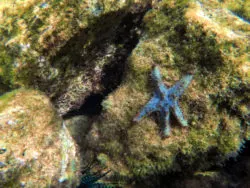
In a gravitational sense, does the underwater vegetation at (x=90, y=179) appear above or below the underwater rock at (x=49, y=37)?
below

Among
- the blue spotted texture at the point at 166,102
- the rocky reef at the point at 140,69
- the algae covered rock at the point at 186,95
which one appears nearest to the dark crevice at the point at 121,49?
the rocky reef at the point at 140,69

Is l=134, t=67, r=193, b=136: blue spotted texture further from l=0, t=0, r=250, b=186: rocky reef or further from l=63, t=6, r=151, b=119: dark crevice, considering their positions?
l=63, t=6, r=151, b=119: dark crevice

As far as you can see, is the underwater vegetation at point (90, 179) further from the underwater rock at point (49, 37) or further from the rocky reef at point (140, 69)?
the underwater rock at point (49, 37)

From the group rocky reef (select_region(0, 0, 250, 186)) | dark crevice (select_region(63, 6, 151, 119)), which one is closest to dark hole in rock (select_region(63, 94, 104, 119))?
dark crevice (select_region(63, 6, 151, 119))

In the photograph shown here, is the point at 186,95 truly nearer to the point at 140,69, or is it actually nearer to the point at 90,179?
the point at 140,69

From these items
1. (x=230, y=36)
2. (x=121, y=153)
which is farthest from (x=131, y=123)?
(x=230, y=36)

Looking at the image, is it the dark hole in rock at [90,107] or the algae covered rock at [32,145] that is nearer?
the algae covered rock at [32,145]

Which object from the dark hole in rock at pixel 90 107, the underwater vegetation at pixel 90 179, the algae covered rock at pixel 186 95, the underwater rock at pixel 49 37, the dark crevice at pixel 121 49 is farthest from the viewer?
the dark hole in rock at pixel 90 107

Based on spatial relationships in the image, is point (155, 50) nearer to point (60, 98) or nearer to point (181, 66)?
point (181, 66)
